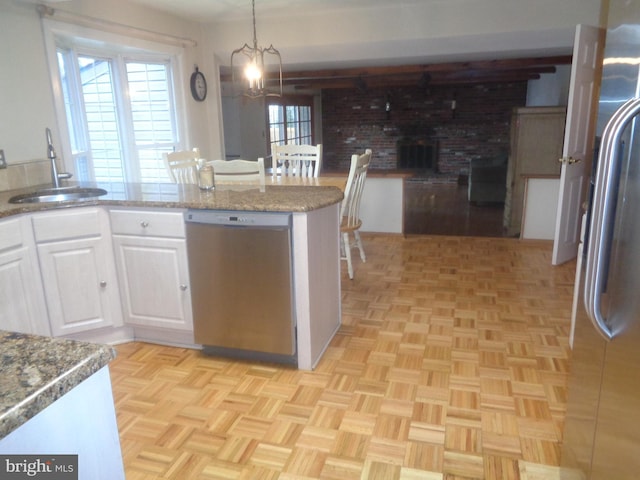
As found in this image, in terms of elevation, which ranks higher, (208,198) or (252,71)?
(252,71)

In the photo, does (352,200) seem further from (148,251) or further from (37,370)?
(37,370)

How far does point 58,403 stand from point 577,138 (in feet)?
12.7

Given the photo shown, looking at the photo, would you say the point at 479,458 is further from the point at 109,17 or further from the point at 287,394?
the point at 109,17

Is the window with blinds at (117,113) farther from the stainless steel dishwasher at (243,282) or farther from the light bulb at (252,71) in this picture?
the stainless steel dishwasher at (243,282)

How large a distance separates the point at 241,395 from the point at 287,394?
21 cm

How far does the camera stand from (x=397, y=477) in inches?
63.6

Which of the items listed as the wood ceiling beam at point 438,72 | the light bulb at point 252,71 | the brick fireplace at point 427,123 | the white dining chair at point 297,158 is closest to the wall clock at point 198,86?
the white dining chair at point 297,158

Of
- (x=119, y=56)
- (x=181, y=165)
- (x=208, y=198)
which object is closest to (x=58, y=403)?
(x=208, y=198)

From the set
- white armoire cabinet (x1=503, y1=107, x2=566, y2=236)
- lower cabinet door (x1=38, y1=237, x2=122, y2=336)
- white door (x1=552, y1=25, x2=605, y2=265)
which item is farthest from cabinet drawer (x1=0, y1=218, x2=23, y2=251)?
white armoire cabinet (x1=503, y1=107, x2=566, y2=236)

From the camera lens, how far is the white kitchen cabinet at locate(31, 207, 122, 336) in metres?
2.31

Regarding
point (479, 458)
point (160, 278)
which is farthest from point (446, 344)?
point (160, 278)

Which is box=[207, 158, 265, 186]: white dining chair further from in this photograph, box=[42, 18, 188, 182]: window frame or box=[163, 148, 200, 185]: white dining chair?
box=[42, 18, 188, 182]: window frame

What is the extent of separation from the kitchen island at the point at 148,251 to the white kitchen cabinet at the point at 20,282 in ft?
0.04

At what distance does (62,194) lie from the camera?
2.73 meters
